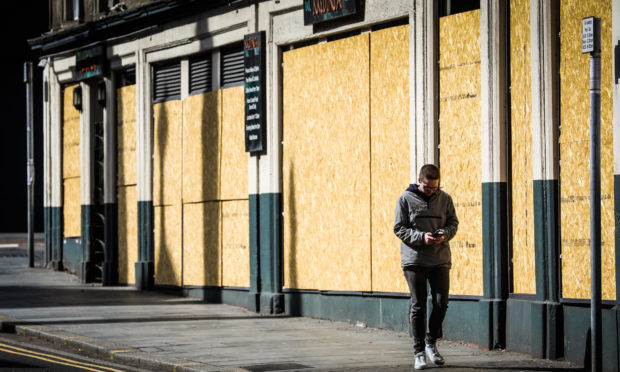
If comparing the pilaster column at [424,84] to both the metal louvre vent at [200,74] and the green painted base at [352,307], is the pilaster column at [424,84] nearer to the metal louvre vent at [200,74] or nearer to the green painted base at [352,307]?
the green painted base at [352,307]

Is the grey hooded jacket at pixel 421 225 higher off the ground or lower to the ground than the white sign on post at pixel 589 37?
lower

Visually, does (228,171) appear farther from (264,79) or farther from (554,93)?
(554,93)

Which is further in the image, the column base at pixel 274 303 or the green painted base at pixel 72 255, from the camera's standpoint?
the green painted base at pixel 72 255

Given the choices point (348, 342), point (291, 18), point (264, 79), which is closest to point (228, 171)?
point (264, 79)

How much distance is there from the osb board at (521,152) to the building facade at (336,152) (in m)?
0.02

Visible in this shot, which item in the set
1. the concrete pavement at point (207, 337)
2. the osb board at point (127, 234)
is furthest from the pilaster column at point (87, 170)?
the concrete pavement at point (207, 337)

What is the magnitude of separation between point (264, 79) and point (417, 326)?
6809 mm

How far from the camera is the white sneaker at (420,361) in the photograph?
9602mm

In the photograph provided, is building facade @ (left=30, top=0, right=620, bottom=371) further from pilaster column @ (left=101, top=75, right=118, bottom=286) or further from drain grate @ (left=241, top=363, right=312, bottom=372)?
drain grate @ (left=241, top=363, right=312, bottom=372)

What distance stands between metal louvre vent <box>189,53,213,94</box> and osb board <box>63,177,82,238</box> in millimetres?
5032

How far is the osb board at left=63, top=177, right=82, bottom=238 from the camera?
2164 centimetres

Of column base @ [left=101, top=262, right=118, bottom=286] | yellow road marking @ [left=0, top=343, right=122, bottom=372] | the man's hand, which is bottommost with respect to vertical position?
yellow road marking @ [left=0, top=343, right=122, bottom=372]

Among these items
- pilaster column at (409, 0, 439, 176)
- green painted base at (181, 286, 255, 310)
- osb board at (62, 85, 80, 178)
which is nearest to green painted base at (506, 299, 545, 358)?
pilaster column at (409, 0, 439, 176)

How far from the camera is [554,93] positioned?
1076 centimetres
